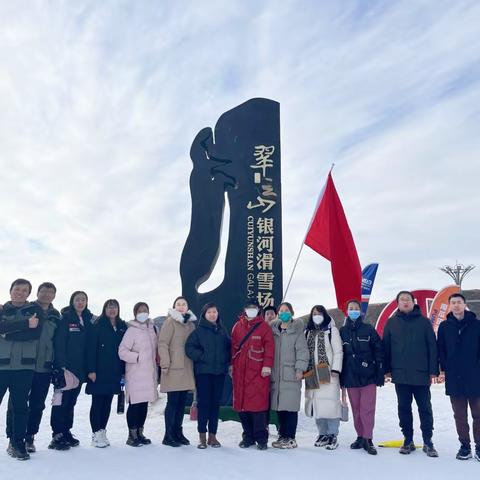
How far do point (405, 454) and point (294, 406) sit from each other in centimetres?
116

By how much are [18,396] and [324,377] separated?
114 inches

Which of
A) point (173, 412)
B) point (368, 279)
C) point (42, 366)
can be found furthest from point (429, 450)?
point (368, 279)

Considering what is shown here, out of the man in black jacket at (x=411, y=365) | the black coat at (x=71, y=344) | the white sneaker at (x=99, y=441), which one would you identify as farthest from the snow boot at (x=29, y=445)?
the man in black jacket at (x=411, y=365)

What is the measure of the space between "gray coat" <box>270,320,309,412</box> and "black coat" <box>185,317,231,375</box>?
0.53 metres

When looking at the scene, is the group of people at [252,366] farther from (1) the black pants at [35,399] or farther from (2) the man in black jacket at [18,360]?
(2) the man in black jacket at [18,360]

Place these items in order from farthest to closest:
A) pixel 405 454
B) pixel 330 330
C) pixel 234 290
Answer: pixel 234 290 → pixel 330 330 → pixel 405 454

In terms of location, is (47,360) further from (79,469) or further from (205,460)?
(205,460)

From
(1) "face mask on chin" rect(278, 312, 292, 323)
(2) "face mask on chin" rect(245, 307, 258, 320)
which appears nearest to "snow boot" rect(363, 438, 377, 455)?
(1) "face mask on chin" rect(278, 312, 292, 323)

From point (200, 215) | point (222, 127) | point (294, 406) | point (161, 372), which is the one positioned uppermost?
point (222, 127)

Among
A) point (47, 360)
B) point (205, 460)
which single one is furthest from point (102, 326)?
point (205, 460)

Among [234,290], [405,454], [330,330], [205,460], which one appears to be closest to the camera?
[205,460]

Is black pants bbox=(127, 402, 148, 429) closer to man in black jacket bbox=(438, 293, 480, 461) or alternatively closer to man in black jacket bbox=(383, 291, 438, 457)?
man in black jacket bbox=(383, 291, 438, 457)

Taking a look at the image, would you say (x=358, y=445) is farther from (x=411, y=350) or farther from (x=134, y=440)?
(x=134, y=440)

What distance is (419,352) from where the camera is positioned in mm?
4816
